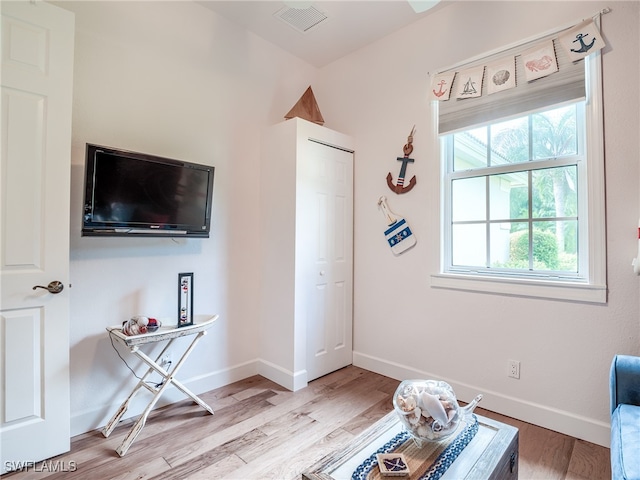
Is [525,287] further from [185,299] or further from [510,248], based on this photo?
[185,299]

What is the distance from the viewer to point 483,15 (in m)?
2.38

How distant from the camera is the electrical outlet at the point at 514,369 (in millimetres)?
2191

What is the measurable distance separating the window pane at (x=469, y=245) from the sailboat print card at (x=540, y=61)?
1.05 metres

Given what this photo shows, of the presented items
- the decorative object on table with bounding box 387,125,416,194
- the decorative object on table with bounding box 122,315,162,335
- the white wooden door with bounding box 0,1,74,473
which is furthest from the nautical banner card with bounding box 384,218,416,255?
the white wooden door with bounding box 0,1,74,473

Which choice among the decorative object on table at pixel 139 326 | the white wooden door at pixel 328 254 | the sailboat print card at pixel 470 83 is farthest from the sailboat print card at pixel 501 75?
the decorative object on table at pixel 139 326

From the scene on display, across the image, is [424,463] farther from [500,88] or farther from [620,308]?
[500,88]

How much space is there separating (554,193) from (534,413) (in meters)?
1.46

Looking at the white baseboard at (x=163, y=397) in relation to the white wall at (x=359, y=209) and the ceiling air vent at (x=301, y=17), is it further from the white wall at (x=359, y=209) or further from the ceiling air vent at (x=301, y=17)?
the ceiling air vent at (x=301, y=17)

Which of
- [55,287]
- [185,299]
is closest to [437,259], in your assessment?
[185,299]

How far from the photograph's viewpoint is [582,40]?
1956mm

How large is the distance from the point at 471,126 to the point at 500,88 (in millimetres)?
295

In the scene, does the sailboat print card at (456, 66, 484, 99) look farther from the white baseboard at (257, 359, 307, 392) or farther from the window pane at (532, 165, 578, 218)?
the white baseboard at (257, 359, 307, 392)

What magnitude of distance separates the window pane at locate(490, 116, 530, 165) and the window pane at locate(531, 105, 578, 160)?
0.06m

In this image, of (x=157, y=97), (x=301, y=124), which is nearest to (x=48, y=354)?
(x=157, y=97)
